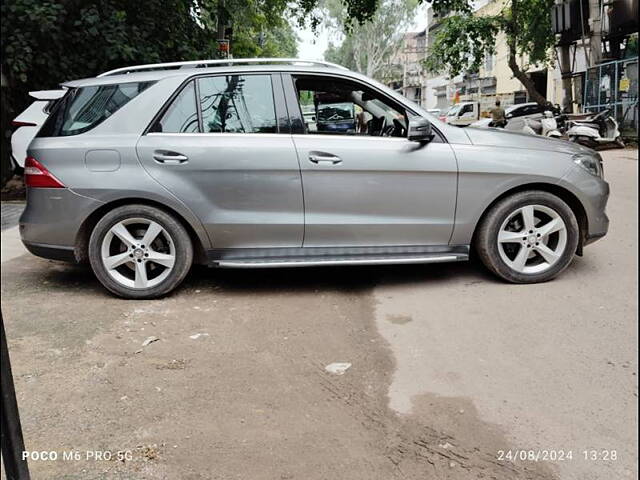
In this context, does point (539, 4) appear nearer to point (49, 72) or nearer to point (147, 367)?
point (49, 72)

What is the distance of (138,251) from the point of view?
169 inches

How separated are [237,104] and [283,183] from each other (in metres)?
0.73

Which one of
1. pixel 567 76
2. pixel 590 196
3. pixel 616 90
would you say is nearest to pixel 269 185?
pixel 590 196

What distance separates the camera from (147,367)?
3.28m

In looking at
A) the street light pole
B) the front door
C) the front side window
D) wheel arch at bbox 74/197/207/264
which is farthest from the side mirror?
the street light pole

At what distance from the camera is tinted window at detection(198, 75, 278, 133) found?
4.33 meters

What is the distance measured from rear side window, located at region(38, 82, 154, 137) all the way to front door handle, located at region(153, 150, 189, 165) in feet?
1.70

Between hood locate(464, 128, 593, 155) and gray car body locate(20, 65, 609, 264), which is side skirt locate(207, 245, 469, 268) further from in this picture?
hood locate(464, 128, 593, 155)

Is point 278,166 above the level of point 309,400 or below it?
above

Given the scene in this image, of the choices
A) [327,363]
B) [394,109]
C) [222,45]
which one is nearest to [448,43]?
[222,45]

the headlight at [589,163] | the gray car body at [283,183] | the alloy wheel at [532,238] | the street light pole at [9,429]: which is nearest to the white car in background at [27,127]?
the gray car body at [283,183]

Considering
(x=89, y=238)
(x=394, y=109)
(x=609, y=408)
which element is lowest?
(x=609, y=408)

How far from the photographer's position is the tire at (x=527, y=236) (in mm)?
4391

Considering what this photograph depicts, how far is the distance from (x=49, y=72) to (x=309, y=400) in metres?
7.72
